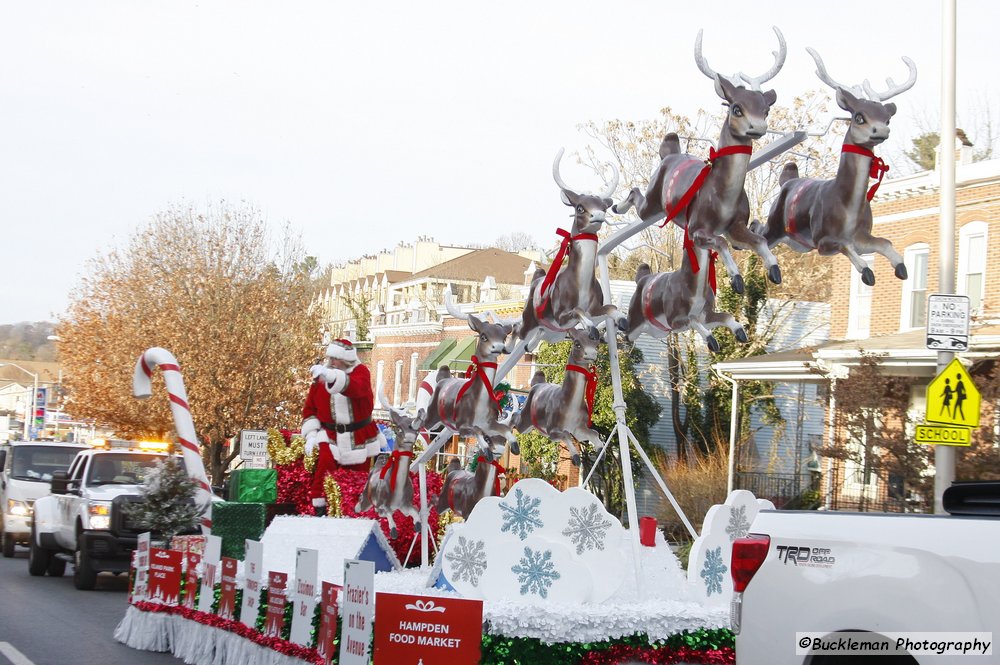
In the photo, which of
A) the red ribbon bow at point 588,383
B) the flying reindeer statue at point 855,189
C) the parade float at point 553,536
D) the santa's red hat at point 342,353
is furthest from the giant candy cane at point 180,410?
the flying reindeer statue at point 855,189

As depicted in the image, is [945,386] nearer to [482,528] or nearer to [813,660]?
[482,528]

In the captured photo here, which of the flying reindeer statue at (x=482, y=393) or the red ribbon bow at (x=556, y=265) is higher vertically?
the red ribbon bow at (x=556, y=265)

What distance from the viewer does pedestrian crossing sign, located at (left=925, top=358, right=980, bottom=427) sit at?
45.3ft

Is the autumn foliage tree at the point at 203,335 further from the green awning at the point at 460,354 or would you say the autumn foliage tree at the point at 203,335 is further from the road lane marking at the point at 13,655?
the road lane marking at the point at 13,655

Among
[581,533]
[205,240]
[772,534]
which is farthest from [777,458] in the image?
[772,534]

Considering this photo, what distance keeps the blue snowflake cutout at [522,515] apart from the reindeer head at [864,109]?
3.73m

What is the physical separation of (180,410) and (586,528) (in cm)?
783

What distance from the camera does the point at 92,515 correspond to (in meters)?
16.2

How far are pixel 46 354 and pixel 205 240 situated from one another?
120 metres

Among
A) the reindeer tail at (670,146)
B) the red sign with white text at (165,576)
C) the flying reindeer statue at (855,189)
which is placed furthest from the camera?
the red sign with white text at (165,576)

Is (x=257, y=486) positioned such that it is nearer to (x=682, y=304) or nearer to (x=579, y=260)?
(x=579, y=260)

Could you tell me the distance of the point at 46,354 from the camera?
490 feet

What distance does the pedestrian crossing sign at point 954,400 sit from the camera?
45.3 ft

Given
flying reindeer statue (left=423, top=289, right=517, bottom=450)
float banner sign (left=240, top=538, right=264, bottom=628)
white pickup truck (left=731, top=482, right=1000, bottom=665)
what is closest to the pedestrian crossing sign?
flying reindeer statue (left=423, top=289, right=517, bottom=450)
